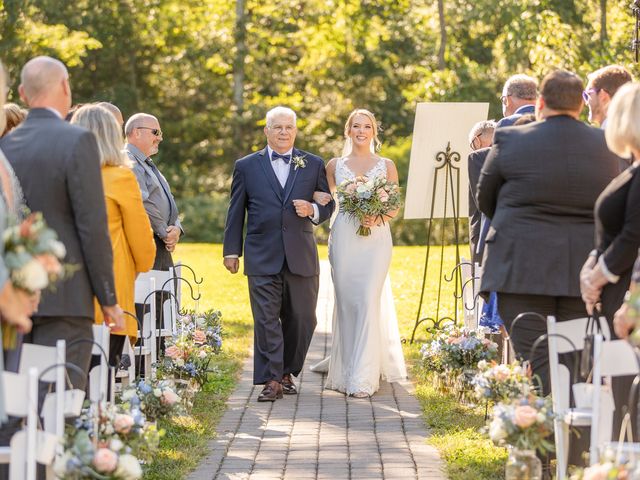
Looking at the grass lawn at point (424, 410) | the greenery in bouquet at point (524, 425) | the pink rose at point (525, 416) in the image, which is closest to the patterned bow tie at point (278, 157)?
the grass lawn at point (424, 410)

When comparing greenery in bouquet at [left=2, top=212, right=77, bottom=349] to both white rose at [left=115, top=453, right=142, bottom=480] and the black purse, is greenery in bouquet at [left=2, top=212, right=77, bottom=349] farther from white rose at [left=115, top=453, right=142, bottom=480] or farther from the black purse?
the black purse

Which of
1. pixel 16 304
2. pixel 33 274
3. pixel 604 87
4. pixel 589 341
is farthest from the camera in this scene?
pixel 604 87

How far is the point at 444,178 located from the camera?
492 inches

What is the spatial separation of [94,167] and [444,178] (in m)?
6.95

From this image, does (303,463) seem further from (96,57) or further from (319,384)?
(96,57)

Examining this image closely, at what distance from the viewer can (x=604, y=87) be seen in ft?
24.4

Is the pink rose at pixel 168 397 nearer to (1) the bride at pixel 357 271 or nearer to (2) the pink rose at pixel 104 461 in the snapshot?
(2) the pink rose at pixel 104 461

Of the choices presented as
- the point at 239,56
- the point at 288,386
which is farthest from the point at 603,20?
the point at 288,386

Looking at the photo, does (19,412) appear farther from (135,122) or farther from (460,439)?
(135,122)

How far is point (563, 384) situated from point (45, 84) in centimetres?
295

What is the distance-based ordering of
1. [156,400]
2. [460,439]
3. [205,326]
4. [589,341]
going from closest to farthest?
[589,341], [156,400], [460,439], [205,326]

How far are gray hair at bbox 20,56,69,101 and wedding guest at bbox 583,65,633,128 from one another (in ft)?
10.5

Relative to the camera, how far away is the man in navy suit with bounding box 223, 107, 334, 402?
10133 mm

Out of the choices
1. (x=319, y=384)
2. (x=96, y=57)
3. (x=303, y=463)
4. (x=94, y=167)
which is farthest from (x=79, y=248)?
(x=96, y=57)
